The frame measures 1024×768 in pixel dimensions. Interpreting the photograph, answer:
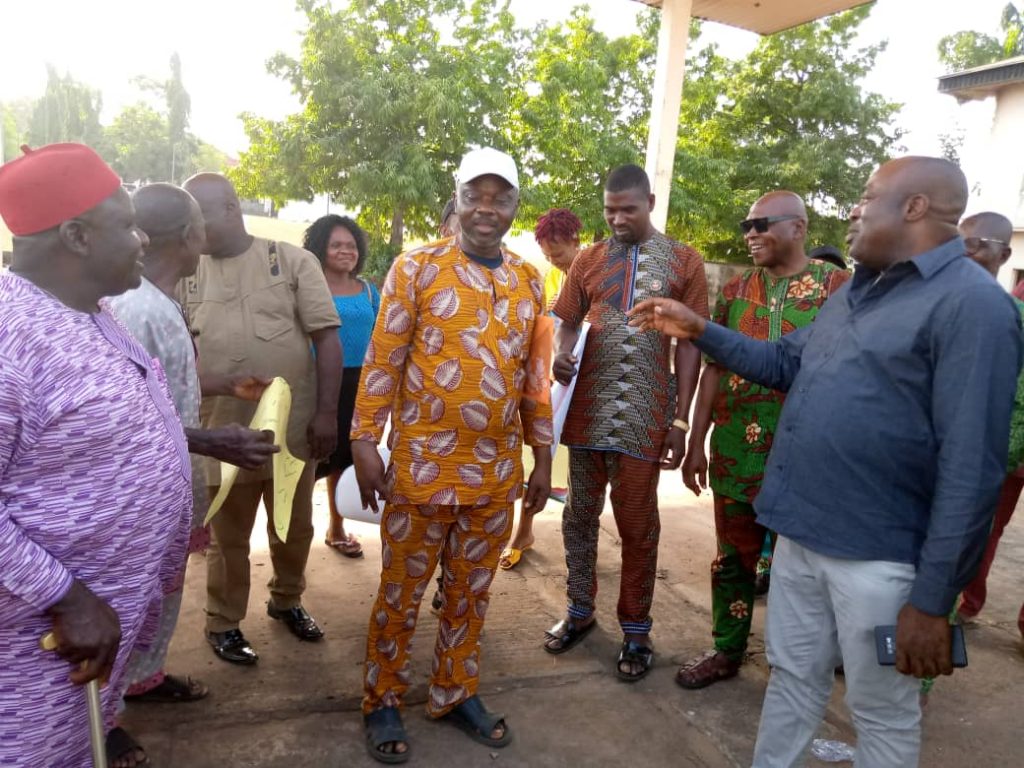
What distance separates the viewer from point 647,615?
331cm

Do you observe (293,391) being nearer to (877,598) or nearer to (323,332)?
(323,332)

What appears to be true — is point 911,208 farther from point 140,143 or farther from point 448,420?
point 140,143

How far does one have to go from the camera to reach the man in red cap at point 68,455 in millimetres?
1425

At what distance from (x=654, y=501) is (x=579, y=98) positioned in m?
18.0

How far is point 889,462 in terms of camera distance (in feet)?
6.23

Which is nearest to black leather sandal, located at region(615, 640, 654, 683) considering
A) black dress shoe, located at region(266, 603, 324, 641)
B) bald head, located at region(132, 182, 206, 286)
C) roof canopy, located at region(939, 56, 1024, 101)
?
black dress shoe, located at region(266, 603, 324, 641)

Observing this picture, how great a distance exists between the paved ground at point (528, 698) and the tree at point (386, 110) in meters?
14.7

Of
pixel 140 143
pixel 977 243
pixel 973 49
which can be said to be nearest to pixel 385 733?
pixel 977 243

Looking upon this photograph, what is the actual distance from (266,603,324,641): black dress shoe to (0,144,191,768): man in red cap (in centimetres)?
158

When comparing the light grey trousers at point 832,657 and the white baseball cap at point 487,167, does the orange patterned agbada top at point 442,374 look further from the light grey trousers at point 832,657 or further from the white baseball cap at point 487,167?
the light grey trousers at point 832,657

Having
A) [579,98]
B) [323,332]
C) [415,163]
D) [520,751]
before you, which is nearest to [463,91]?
[415,163]

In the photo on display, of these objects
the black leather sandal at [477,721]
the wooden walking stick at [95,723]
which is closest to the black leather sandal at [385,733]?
the black leather sandal at [477,721]

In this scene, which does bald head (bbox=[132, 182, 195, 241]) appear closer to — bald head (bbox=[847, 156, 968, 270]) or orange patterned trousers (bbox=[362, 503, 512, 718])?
orange patterned trousers (bbox=[362, 503, 512, 718])

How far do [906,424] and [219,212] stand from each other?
8.18 ft
